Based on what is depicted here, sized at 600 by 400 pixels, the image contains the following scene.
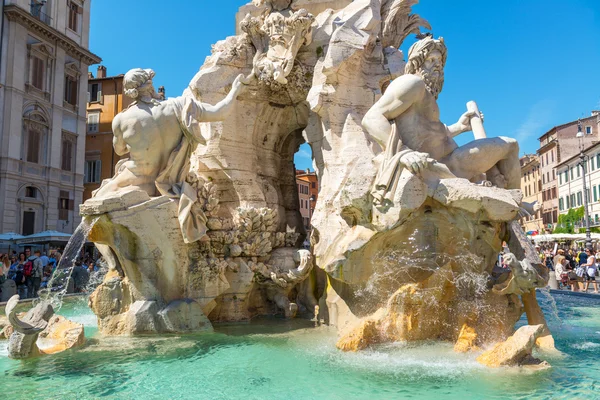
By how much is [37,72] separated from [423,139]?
24.7 m

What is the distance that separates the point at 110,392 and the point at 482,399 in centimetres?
272

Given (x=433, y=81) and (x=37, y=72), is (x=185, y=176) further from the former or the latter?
(x=37, y=72)

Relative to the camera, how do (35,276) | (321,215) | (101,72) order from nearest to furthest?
(321,215) → (35,276) → (101,72)

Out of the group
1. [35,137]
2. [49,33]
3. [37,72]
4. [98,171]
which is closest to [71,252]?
[35,137]

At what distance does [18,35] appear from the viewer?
24.2 metres

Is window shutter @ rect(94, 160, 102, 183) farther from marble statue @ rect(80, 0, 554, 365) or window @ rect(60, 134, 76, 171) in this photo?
marble statue @ rect(80, 0, 554, 365)

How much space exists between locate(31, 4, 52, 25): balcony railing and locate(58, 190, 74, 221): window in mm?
8311

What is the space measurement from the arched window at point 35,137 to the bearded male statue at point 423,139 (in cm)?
2303

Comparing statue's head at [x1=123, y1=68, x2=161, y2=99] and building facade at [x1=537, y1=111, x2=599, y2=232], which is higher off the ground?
building facade at [x1=537, y1=111, x2=599, y2=232]

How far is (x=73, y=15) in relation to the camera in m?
28.4

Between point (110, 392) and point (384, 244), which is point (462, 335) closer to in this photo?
point (384, 244)

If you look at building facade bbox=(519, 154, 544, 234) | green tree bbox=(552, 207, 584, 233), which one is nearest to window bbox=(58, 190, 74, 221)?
green tree bbox=(552, 207, 584, 233)

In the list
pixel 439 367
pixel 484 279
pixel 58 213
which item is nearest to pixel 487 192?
pixel 484 279

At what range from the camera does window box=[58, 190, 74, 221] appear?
86.4 ft
